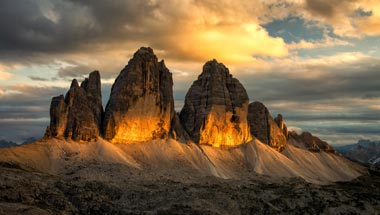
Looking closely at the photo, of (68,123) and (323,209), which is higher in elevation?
(68,123)

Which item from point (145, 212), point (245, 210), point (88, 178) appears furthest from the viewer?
point (88, 178)

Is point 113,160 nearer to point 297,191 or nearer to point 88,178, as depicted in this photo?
point 88,178

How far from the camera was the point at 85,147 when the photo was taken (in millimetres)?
191250

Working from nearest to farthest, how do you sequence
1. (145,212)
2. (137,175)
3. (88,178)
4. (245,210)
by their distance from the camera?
(145,212) < (245,210) < (88,178) < (137,175)

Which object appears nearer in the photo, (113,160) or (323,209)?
(323,209)

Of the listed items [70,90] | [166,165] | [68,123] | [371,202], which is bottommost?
[371,202]

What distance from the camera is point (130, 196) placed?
136875mm

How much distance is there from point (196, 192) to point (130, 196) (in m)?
20.6

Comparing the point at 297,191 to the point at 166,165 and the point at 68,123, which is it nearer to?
the point at 166,165

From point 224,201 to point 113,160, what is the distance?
65.5 metres

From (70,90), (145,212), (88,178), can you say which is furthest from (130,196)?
(70,90)

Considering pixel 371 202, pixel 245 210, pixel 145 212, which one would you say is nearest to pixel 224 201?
pixel 245 210

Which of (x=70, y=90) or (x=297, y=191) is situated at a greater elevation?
(x=70, y=90)

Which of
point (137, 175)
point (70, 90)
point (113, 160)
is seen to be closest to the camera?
point (137, 175)
